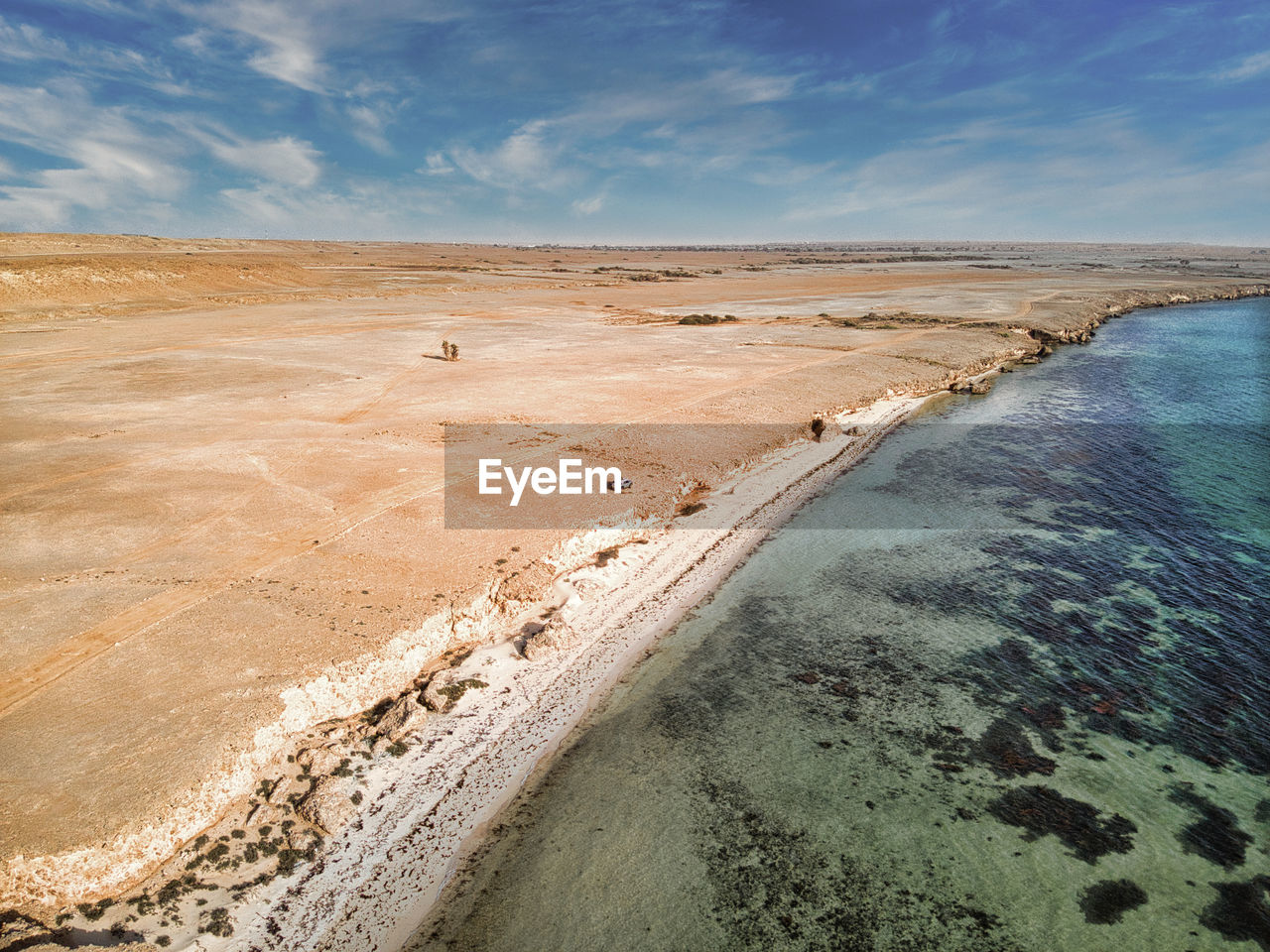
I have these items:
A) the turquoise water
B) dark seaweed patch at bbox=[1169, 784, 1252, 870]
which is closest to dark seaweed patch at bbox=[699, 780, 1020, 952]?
the turquoise water

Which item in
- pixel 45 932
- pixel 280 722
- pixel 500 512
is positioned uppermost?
pixel 500 512

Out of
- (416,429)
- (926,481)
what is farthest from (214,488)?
(926,481)

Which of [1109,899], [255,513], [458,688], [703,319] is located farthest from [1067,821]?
[703,319]

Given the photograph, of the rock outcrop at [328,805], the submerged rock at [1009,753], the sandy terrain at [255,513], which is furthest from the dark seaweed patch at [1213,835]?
the rock outcrop at [328,805]

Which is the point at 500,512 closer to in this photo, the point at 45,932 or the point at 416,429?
the point at 416,429

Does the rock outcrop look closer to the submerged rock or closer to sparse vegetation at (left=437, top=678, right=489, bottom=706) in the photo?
sparse vegetation at (left=437, top=678, right=489, bottom=706)

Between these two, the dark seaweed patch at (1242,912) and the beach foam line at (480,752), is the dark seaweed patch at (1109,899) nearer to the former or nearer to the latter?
the dark seaweed patch at (1242,912)

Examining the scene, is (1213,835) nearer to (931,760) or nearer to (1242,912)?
(1242,912)
